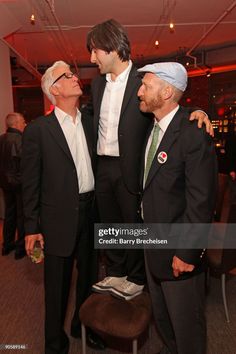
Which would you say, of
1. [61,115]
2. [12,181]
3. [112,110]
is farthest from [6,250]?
[112,110]

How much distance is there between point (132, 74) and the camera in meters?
1.90

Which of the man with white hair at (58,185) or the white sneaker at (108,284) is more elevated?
the man with white hair at (58,185)

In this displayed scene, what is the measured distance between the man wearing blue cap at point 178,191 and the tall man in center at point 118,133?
0.11 m

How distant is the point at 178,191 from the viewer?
→ 168 cm

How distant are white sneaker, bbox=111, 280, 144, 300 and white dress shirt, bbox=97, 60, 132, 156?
0.81m

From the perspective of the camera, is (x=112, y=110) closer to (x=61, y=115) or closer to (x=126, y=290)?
(x=61, y=115)

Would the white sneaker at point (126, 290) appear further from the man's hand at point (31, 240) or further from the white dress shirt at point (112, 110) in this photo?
the white dress shirt at point (112, 110)

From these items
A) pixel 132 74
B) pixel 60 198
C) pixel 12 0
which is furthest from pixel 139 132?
pixel 12 0

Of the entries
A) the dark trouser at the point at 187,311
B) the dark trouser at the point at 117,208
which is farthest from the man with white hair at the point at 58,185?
the dark trouser at the point at 187,311

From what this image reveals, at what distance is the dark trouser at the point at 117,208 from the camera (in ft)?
6.32

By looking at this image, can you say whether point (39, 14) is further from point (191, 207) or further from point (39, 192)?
point (191, 207)

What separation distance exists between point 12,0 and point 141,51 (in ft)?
15.8

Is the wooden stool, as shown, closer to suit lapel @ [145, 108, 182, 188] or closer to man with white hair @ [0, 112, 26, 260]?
suit lapel @ [145, 108, 182, 188]

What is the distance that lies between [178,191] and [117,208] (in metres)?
0.49
